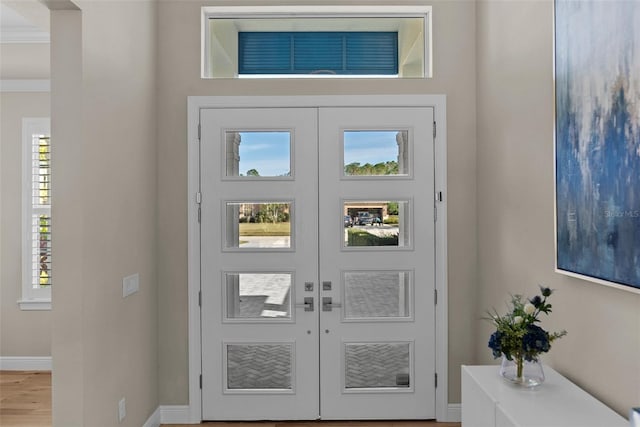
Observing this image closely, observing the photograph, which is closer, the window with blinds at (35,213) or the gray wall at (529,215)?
the gray wall at (529,215)

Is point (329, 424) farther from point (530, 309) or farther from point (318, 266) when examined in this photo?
point (530, 309)

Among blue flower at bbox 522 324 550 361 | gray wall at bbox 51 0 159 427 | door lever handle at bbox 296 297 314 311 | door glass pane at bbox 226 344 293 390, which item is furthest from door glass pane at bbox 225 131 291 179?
blue flower at bbox 522 324 550 361

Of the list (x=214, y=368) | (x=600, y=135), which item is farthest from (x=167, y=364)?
(x=600, y=135)

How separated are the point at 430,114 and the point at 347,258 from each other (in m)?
1.15

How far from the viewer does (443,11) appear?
3.25 m

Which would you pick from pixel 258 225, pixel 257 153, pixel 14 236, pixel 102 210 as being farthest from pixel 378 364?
pixel 14 236

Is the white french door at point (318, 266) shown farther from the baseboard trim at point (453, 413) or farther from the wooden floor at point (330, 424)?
the baseboard trim at point (453, 413)

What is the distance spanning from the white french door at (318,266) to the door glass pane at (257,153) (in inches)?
0.5

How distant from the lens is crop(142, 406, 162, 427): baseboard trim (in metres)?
3.04

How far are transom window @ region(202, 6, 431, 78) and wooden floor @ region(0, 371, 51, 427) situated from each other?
9.19 ft

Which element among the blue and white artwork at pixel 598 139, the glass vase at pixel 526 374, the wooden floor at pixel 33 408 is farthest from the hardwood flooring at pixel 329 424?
the blue and white artwork at pixel 598 139

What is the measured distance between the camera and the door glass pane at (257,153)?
10.7 ft

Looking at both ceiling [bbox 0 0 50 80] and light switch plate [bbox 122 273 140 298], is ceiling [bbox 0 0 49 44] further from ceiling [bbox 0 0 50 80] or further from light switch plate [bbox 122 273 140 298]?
light switch plate [bbox 122 273 140 298]

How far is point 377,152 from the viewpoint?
327 cm
